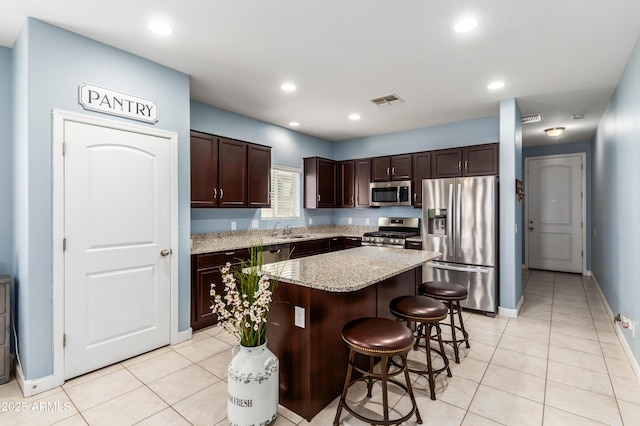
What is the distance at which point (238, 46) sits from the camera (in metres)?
Result: 2.76

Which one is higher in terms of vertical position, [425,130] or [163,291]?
[425,130]

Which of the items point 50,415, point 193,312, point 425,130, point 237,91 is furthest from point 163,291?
point 425,130

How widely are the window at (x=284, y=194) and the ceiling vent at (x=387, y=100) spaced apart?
201cm

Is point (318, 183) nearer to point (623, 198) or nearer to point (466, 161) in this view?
point (466, 161)

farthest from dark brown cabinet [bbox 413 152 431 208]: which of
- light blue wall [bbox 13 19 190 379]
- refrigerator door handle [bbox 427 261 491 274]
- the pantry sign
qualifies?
light blue wall [bbox 13 19 190 379]

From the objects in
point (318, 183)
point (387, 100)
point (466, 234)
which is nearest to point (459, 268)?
point (466, 234)

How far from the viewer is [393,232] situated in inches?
215

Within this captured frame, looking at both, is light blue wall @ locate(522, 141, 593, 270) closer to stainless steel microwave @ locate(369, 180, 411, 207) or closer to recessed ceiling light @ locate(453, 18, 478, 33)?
stainless steel microwave @ locate(369, 180, 411, 207)

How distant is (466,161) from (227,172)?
11.1 feet

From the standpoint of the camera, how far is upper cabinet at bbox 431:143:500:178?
14.4 ft

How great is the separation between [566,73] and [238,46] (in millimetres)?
3280

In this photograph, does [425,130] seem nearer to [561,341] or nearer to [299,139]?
[299,139]

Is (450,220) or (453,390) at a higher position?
(450,220)

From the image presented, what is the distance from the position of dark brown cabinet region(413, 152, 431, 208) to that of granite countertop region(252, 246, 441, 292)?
7.09 feet
